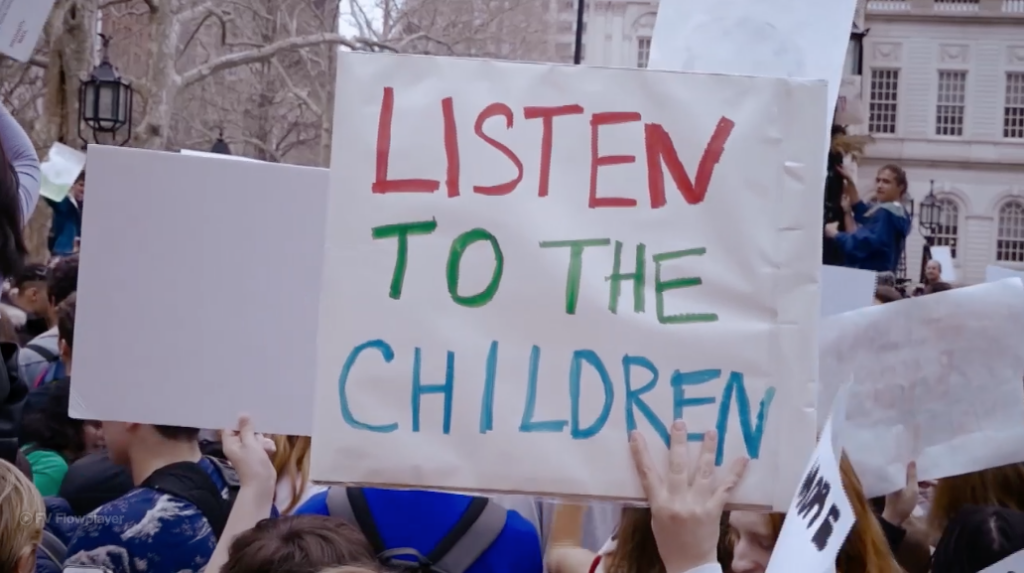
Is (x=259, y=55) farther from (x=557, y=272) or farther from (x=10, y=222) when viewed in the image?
(x=557, y=272)

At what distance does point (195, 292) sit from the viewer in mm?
3047

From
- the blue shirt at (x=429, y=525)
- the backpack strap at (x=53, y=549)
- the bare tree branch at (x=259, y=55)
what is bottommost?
the backpack strap at (x=53, y=549)

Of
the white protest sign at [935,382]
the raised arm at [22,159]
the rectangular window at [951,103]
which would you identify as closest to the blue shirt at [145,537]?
the raised arm at [22,159]

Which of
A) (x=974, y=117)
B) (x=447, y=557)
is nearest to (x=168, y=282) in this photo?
(x=447, y=557)

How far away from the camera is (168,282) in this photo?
3.05 m

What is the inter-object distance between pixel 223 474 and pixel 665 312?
61.0 inches

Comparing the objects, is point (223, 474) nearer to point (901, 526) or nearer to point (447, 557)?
point (447, 557)

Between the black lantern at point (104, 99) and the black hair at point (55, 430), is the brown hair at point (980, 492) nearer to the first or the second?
the black hair at point (55, 430)

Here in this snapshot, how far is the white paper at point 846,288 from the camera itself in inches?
164

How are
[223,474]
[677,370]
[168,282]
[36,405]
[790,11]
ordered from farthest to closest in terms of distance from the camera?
[36,405], [223,474], [168,282], [790,11], [677,370]

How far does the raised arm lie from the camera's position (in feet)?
10.8

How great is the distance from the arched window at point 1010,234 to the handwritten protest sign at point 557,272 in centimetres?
4836

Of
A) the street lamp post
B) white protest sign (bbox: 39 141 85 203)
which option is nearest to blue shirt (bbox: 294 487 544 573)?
white protest sign (bbox: 39 141 85 203)

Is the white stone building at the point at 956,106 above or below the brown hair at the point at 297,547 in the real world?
above
